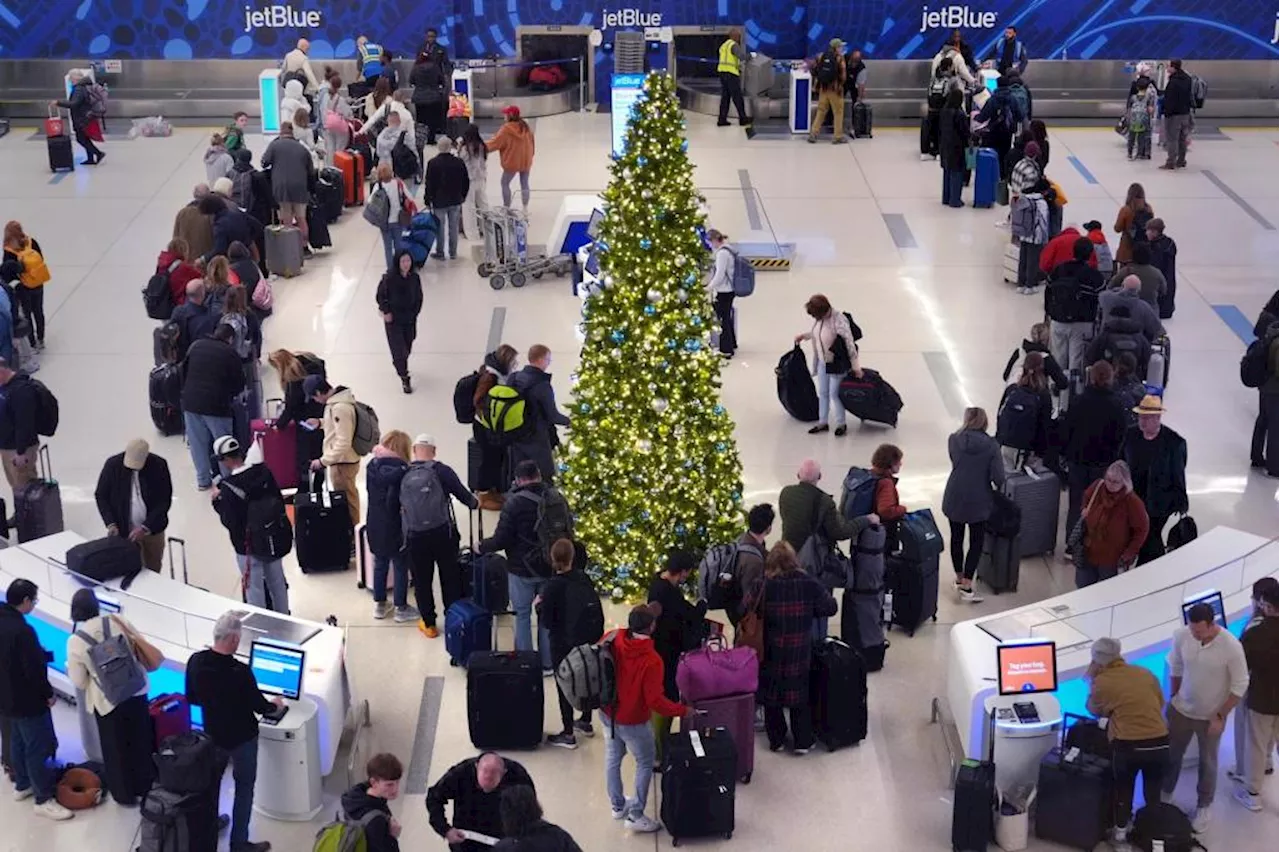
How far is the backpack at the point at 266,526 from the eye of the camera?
11.4 m

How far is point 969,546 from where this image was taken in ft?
41.4

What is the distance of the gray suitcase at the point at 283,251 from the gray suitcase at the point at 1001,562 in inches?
372

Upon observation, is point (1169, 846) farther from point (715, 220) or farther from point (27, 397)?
point (715, 220)

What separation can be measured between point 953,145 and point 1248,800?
42.4 ft

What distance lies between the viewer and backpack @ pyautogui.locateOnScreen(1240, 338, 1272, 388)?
1396 centimetres

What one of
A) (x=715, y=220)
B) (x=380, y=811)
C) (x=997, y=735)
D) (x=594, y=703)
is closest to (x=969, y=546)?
(x=997, y=735)

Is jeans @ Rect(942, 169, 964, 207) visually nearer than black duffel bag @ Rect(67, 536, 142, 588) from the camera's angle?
No

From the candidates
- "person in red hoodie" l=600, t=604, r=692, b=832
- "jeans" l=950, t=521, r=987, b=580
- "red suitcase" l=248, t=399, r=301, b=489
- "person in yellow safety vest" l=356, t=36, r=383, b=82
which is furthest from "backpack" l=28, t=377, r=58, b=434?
"person in yellow safety vest" l=356, t=36, r=383, b=82

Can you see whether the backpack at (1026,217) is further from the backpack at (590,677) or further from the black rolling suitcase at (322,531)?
the backpack at (590,677)

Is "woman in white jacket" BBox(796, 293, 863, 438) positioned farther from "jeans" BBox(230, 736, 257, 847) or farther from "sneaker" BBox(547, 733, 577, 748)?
"jeans" BBox(230, 736, 257, 847)

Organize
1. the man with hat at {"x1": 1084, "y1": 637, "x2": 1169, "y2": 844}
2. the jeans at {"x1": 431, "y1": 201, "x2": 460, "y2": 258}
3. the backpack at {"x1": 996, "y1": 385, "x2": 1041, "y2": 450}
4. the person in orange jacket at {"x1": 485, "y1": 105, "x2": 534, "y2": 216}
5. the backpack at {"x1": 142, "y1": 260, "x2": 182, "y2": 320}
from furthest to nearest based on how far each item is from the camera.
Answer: the person in orange jacket at {"x1": 485, "y1": 105, "x2": 534, "y2": 216}, the jeans at {"x1": 431, "y1": 201, "x2": 460, "y2": 258}, the backpack at {"x1": 142, "y1": 260, "x2": 182, "y2": 320}, the backpack at {"x1": 996, "y1": 385, "x2": 1041, "y2": 450}, the man with hat at {"x1": 1084, "y1": 637, "x2": 1169, "y2": 844}

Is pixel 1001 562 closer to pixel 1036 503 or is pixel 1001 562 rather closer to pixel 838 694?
pixel 1036 503

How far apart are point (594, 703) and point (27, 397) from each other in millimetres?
5414

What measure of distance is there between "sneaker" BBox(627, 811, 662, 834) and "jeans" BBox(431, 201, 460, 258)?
10728mm
